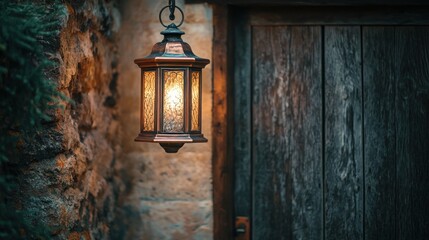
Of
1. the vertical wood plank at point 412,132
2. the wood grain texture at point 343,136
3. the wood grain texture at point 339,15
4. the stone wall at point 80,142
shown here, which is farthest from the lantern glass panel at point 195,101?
the vertical wood plank at point 412,132

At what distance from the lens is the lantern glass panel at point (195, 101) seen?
2.77 meters

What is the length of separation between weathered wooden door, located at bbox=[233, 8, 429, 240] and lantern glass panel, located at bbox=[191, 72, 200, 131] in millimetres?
576

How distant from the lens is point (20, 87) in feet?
7.85

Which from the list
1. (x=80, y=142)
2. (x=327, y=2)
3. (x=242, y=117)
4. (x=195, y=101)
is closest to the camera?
(x=195, y=101)

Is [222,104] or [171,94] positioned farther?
[222,104]

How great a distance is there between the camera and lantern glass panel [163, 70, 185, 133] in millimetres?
2709

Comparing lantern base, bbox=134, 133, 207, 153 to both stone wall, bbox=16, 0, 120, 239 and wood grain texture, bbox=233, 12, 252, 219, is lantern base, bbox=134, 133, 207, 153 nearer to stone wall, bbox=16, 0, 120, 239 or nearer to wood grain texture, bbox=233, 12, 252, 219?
stone wall, bbox=16, 0, 120, 239

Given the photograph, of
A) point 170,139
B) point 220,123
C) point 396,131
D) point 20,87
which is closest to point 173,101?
point 170,139

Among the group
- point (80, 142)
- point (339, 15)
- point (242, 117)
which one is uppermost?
point (339, 15)

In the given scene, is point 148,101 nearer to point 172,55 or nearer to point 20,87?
point 172,55

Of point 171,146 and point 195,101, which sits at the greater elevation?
point 195,101

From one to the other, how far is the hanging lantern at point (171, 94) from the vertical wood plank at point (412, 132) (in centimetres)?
112

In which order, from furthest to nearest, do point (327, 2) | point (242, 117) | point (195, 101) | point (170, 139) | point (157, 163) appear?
point (242, 117) < point (157, 163) < point (327, 2) < point (195, 101) < point (170, 139)

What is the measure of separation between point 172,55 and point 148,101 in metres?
0.23
